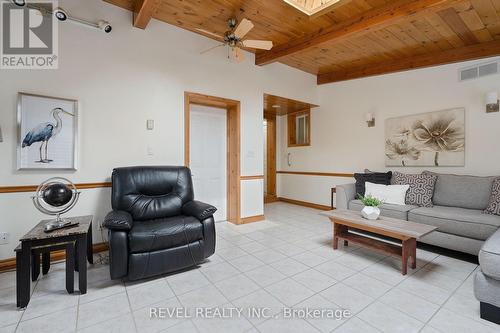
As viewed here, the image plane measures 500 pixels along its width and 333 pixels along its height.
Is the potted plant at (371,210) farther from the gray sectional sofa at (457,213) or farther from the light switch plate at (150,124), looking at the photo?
the light switch plate at (150,124)

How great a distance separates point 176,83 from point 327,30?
7.17ft

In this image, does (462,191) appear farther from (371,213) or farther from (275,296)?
(275,296)

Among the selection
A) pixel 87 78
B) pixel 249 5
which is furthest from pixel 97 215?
pixel 249 5

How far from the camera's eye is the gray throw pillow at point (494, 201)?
2646mm

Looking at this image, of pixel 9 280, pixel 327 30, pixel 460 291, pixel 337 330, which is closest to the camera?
pixel 337 330

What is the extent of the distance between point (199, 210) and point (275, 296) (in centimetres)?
110

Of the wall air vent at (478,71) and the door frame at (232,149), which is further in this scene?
the door frame at (232,149)

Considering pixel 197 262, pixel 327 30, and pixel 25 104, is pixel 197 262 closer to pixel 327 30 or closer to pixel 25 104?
pixel 25 104

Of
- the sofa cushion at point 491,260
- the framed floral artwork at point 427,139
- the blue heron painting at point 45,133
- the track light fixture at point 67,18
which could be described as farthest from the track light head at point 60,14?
the framed floral artwork at point 427,139

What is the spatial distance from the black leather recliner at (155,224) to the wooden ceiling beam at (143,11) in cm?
174

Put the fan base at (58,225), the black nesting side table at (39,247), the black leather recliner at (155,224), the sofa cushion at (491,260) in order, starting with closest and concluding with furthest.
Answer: the sofa cushion at (491,260) → the black nesting side table at (39,247) → the fan base at (58,225) → the black leather recliner at (155,224)

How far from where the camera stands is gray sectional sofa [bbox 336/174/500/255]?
97.9 inches

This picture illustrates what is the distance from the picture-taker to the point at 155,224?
228 cm

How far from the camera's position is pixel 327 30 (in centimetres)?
321
